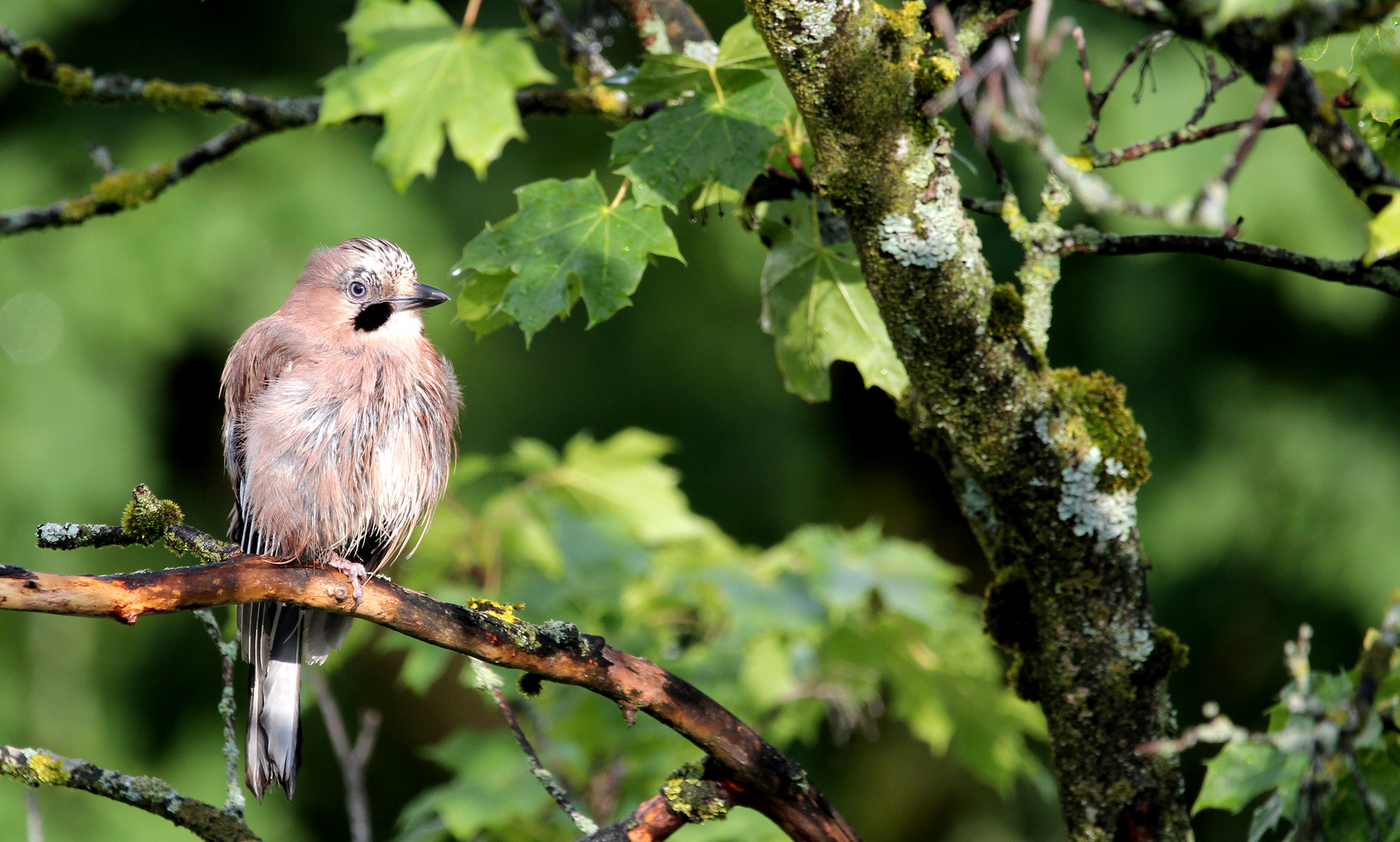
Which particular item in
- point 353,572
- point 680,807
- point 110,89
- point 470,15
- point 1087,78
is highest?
point 110,89

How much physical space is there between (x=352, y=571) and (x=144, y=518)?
47cm

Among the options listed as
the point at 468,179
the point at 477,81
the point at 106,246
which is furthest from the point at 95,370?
the point at 477,81

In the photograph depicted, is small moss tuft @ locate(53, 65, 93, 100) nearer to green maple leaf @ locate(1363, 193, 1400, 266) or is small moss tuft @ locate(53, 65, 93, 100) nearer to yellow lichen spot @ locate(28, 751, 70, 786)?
yellow lichen spot @ locate(28, 751, 70, 786)

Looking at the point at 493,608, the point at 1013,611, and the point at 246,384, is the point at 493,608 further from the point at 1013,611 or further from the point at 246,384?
the point at 246,384

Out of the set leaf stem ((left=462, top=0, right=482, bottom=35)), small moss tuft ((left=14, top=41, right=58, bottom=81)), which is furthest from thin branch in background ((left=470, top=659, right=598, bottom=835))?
small moss tuft ((left=14, top=41, right=58, bottom=81))

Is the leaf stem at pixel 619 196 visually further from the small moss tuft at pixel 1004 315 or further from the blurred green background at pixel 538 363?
the blurred green background at pixel 538 363

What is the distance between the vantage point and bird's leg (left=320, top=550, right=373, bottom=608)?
171 centimetres

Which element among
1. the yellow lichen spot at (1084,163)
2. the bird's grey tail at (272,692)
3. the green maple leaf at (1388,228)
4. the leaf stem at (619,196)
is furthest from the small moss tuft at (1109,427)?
the bird's grey tail at (272,692)

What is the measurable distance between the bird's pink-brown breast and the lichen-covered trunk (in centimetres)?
123

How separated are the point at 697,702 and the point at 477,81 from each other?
107 cm

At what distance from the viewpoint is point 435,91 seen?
175 cm

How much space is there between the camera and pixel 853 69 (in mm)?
1683

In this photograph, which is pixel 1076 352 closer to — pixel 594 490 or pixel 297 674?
pixel 594 490

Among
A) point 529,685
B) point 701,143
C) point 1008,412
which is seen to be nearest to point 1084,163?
point 1008,412
